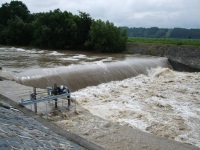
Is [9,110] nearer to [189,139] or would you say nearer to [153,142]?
[153,142]

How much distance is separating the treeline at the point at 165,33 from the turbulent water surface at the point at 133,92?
227 feet

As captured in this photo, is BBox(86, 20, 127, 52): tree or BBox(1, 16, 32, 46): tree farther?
BBox(1, 16, 32, 46): tree

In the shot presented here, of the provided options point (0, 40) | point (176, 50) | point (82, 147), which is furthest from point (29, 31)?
point (82, 147)

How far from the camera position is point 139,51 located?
29219 mm

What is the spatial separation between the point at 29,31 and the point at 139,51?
63.4ft

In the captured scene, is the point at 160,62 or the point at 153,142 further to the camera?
the point at 160,62

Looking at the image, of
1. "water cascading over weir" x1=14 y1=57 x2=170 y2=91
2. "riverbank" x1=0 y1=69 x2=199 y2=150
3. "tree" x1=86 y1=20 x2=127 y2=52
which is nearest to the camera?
"riverbank" x1=0 y1=69 x2=199 y2=150

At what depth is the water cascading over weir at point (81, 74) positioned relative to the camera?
14867mm

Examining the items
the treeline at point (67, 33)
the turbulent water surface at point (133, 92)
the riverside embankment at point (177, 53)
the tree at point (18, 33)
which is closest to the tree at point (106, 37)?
the treeline at point (67, 33)

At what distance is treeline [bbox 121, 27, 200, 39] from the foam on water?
71432 millimetres

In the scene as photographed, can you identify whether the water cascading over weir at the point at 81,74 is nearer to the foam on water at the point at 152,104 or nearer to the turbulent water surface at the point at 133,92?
the turbulent water surface at the point at 133,92

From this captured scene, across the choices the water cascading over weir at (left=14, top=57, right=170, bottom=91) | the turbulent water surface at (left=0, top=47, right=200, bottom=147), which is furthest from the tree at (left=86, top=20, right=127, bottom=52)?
the water cascading over weir at (left=14, top=57, right=170, bottom=91)

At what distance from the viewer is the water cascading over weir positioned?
14.9m

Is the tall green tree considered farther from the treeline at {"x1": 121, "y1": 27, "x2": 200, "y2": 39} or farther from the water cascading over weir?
the treeline at {"x1": 121, "y1": 27, "x2": 200, "y2": 39}
